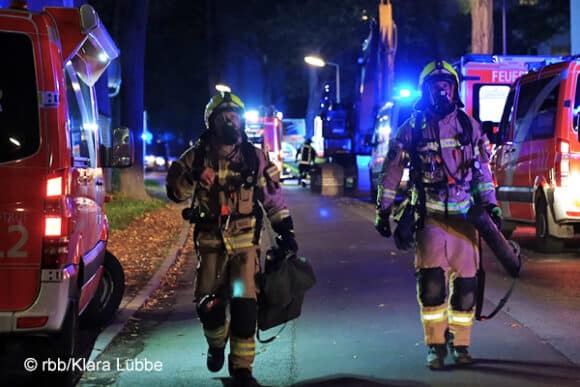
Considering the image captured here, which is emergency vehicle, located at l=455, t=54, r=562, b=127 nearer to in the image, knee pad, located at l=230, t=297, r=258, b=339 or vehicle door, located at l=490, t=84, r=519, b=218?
vehicle door, located at l=490, t=84, r=519, b=218

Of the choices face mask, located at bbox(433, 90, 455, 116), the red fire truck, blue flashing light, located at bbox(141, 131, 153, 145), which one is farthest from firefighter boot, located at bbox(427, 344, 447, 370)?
the red fire truck

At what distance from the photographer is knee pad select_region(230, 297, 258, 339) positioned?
206 inches

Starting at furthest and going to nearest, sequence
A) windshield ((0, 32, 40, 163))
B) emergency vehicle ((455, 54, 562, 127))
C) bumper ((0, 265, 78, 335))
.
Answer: emergency vehicle ((455, 54, 562, 127)), windshield ((0, 32, 40, 163)), bumper ((0, 265, 78, 335))

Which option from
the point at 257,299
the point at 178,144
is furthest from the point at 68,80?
the point at 178,144

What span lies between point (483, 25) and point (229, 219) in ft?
62.1

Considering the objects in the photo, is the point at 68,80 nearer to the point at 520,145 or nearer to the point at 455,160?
the point at 455,160

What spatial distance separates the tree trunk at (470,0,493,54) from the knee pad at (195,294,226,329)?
62.0 feet

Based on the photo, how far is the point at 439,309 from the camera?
5680 mm

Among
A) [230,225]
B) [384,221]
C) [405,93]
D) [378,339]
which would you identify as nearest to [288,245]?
[230,225]

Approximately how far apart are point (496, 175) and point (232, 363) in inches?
348

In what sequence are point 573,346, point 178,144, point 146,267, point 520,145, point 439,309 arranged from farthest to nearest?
point 178,144 < point 520,145 < point 146,267 < point 573,346 < point 439,309

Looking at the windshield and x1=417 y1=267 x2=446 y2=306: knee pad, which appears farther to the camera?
x1=417 y1=267 x2=446 y2=306: knee pad

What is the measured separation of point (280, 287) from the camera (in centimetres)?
533

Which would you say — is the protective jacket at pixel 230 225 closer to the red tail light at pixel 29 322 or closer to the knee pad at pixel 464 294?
the red tail light at pixel 29 322
